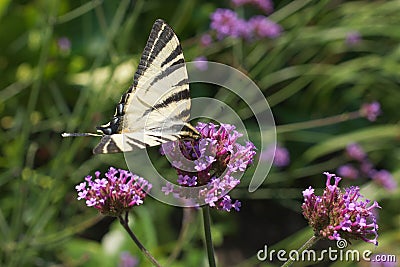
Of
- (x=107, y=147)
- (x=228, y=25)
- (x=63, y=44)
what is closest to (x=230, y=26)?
(x=228, y=25)

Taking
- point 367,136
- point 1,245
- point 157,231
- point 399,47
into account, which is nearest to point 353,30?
point 399,47

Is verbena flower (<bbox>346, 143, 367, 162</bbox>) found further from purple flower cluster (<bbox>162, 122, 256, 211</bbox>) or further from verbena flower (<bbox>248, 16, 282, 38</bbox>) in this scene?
purple flower cluster (<bbox>162, 122, 256, 211</bbox>)

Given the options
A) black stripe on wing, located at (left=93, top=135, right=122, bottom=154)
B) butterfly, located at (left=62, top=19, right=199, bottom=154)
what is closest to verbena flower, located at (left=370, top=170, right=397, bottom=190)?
butterfly, located at (left=62, top=19, right=199, bottom=154)

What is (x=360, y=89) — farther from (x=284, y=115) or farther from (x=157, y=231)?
(x=157, y=231)

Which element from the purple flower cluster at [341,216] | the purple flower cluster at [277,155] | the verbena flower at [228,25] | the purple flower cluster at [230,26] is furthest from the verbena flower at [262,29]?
the purple flower cluster at [341,216]

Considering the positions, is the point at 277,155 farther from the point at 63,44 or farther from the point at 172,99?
the point at 172,99
